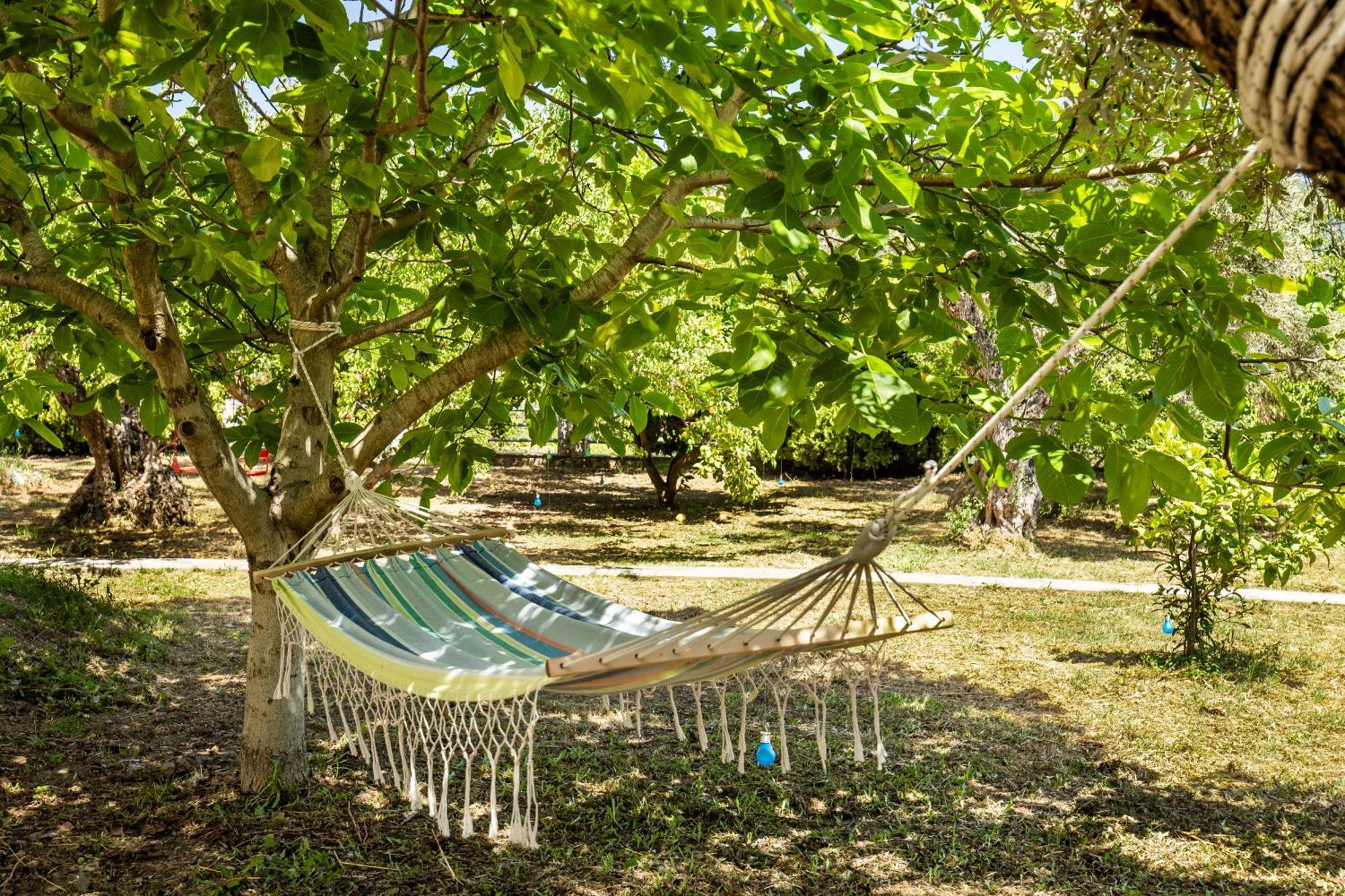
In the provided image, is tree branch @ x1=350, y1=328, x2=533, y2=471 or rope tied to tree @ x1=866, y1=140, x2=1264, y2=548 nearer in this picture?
rope tied to tree @ x1=866, y1=140, x2=1264, y2=548

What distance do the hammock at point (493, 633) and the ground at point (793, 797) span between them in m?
0.38

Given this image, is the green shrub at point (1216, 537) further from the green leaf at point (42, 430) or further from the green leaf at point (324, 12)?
the green leaf at point (42, 430)

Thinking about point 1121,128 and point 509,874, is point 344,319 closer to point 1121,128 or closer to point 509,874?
point 509,874

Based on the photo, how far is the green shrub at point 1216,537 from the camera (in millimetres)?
5645

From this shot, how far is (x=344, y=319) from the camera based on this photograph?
3.74 meters

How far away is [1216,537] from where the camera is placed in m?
5.70

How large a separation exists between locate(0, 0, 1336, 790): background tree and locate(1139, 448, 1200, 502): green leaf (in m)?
0.15

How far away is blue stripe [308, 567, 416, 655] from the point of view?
8.73 feet

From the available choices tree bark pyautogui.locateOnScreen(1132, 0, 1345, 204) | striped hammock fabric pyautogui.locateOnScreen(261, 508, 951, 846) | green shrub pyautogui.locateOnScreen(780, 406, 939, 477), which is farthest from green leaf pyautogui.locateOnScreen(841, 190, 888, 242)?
green shrub pyautogui.locateOnScreen(780, 406, 939, 477)

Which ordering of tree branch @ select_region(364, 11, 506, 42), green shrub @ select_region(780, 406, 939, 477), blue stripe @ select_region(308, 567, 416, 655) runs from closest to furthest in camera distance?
tree branch @ select_region(364, 11, 506, 42), blue stripe @ select_region(308, 567, 416, 655), green shrub @ select_region(780, 406, 939, 477)

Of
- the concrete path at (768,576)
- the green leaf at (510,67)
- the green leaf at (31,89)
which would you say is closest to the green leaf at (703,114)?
the green leaf at (510,67)

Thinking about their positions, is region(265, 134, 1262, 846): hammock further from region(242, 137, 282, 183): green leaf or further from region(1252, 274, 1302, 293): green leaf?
region(242, 137, 282, 183): green leaf

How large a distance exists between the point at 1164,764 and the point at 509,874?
8.99 ft

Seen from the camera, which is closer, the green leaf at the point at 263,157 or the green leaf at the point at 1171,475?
the green leaf at the point at 1171,475
